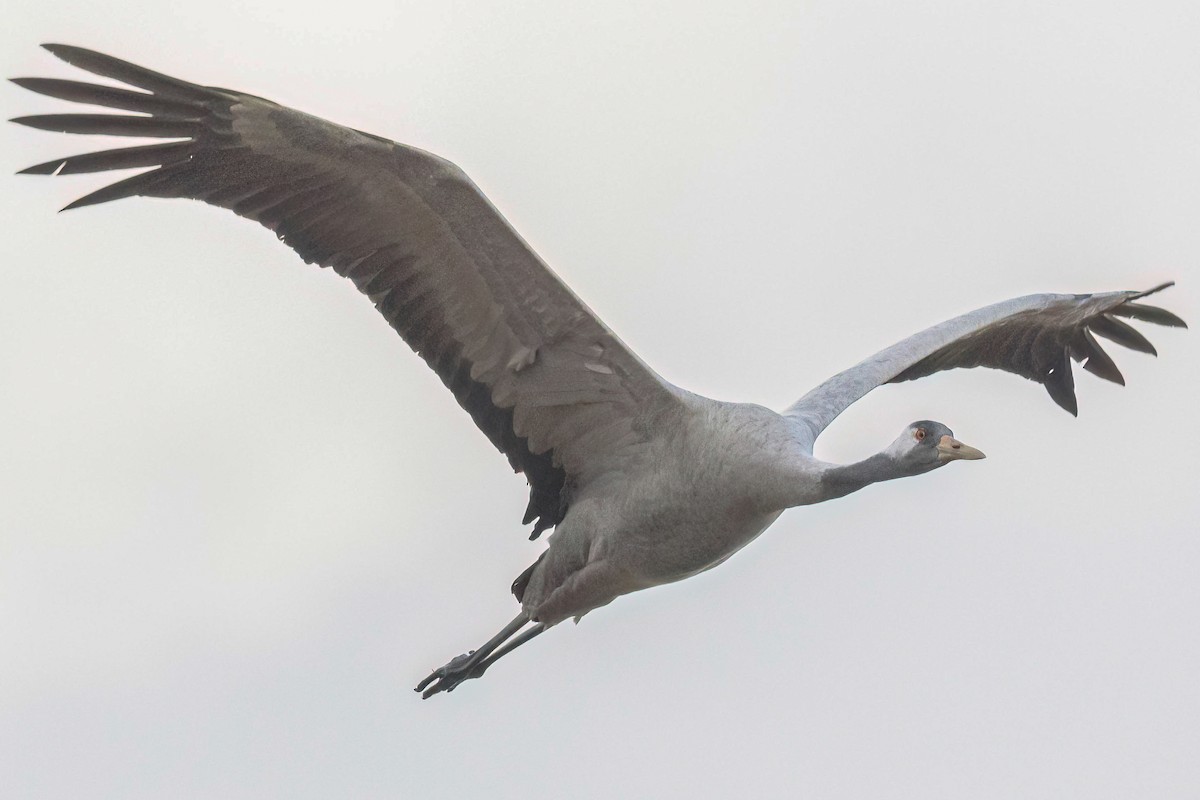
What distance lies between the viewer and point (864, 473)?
12.2 m

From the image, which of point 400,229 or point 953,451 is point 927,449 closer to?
point 953,451

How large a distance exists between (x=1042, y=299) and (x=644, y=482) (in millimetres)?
4320

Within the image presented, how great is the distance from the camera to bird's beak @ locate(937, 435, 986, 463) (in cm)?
1197

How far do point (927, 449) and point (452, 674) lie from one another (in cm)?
525

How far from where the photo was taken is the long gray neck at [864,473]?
12.2m

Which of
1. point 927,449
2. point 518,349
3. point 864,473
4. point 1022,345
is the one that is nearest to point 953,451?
point 927,449

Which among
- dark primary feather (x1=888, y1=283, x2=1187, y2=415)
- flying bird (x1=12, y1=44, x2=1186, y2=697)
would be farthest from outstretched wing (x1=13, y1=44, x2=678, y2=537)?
dark primary feather (x1=888, y1=283, x2=1187, y2=415)

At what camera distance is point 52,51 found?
1204 cm

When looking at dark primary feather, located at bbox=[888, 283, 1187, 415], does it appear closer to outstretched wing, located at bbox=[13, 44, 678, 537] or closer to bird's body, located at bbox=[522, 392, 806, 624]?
bird's body, located at bbox=[522, 392, 806, 624]

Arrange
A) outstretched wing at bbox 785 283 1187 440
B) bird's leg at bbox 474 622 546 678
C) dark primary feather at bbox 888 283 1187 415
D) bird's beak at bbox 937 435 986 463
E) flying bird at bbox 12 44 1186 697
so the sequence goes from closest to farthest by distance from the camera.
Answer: bird's beak at bbox 937 435 986 463 → flying bird at bbox 12 44 1186 697 → outstretched wing at bbox 785 283 1187 440 → bird's leg at bbox 474 622 546 678 → dark primary feather at bbox 888 283 1187 415

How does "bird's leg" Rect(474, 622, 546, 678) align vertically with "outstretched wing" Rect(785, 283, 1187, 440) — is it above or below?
below

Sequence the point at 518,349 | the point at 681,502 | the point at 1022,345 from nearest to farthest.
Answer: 1. the point at 681,502
2. the point at 518,349
3. the point at 1022,345

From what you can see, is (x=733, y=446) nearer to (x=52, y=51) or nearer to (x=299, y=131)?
(x=299, y=131)

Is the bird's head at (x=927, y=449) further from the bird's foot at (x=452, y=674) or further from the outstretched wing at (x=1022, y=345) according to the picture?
the bird's foot at (x=452, y=674)
